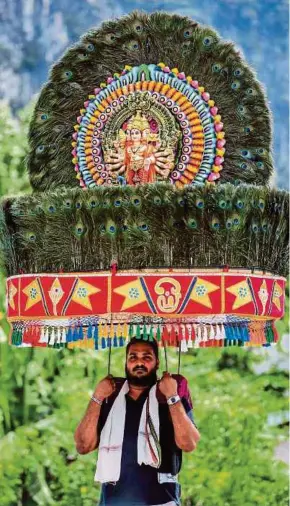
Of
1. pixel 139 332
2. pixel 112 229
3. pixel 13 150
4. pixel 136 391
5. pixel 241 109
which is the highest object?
pixel 13 150

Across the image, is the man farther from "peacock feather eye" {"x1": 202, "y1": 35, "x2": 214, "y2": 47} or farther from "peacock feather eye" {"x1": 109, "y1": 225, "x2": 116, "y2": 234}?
"peacock feather eye" {"x1": 202, "y1": 35, "x2": 214, "y2": 47}

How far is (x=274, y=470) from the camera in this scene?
655cm

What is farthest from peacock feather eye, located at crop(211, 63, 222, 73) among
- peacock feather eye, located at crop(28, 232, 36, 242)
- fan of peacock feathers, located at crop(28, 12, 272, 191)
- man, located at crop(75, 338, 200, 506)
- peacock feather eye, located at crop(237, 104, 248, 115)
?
man, located at crop(75, 338, 200, 506)

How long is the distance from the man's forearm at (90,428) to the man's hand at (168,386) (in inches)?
10.0

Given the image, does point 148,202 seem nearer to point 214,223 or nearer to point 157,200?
point 157,200

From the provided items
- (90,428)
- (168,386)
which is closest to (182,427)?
(168,386)

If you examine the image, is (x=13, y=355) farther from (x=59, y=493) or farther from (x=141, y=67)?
(x=141, y=67)

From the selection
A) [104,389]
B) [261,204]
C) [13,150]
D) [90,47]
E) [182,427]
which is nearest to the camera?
[261,204]

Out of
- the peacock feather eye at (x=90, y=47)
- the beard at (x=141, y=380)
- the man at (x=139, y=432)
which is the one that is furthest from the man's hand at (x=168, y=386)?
the peacock feather eye at (x=90, y=47)

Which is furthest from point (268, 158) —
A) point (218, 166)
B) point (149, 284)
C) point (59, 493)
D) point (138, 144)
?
point (59, 493)

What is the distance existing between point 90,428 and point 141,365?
0.28m

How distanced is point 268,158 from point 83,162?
667 mm

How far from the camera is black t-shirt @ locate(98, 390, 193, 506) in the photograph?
10.2 ft

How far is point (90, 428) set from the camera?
3223mm
